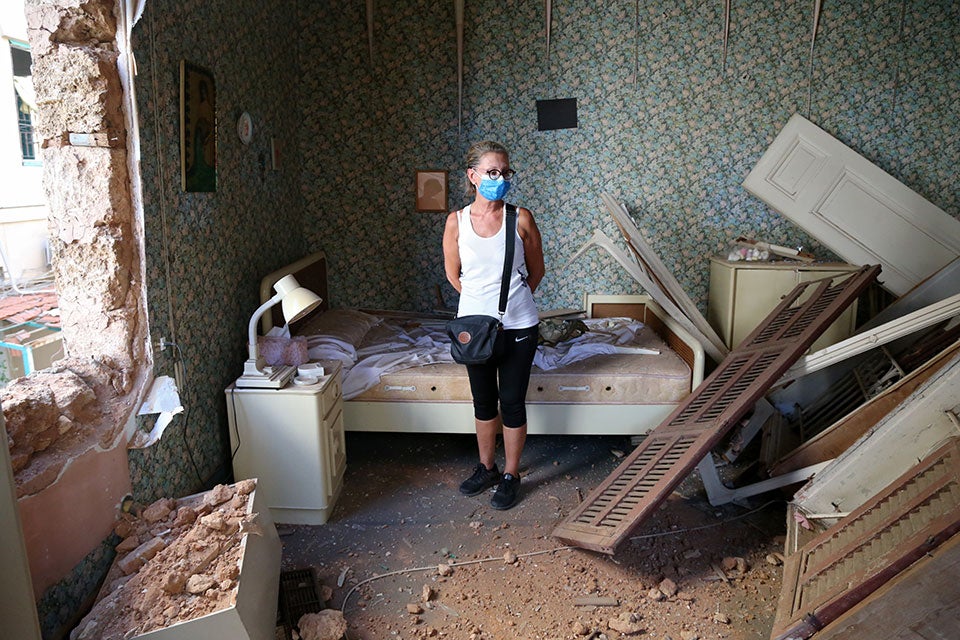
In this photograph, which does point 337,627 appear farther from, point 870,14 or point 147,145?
point 870,14

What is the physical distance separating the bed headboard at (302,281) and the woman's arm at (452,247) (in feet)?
3.61

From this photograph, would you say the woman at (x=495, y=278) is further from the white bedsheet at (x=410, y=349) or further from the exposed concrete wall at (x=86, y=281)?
the exposed concrete wall at (x=86, y=281)

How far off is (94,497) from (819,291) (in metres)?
3.39

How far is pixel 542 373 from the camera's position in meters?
3.74

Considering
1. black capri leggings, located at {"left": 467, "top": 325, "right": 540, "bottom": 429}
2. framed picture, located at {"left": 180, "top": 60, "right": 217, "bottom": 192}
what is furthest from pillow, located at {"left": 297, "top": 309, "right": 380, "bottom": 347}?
framed picture, located at {"left": 180, "top": 60, "right": 217, "bottom": 192}

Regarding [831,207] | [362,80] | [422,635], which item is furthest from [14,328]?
[831,207]

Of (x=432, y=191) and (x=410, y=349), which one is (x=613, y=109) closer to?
(x=432, y=191)

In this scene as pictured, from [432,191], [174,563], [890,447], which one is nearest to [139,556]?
[174,563]

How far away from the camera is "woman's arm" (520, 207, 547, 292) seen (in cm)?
306

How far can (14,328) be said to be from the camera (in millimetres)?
2854

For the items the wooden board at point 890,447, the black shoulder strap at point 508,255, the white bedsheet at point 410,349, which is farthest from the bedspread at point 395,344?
the wooden board at point 890,447

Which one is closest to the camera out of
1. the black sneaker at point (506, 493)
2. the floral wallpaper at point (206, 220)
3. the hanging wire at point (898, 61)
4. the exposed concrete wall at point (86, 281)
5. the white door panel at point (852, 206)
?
the exposed concrete wall at point (86, 281)

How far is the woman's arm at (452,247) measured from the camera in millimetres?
3135

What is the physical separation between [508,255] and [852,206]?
2.88 metres
